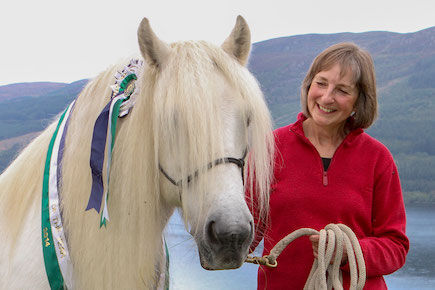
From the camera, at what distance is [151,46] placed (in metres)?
1.53

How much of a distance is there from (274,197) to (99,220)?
2.85ft

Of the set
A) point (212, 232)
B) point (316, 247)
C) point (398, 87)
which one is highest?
point (212, 232)

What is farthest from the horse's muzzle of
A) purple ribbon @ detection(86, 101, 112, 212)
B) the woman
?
the woman

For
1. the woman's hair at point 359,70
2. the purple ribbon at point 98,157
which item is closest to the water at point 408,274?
the woman's hair at point 359,70

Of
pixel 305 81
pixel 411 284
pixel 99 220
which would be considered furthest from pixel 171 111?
pixel 411 284

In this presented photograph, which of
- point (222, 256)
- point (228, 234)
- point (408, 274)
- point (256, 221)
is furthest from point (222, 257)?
point (408, 274)

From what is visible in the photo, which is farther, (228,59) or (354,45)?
(354,45)

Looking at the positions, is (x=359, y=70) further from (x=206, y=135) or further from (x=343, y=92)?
(x=206, y=135)

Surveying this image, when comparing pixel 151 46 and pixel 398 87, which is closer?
pixel 151 46

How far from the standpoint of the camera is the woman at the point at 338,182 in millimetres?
1971

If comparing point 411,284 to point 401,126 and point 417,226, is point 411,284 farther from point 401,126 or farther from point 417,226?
point 401,126

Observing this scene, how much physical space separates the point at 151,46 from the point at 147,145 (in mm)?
368

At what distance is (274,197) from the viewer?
6.71 feet

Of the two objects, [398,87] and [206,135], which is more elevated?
[206,135]
